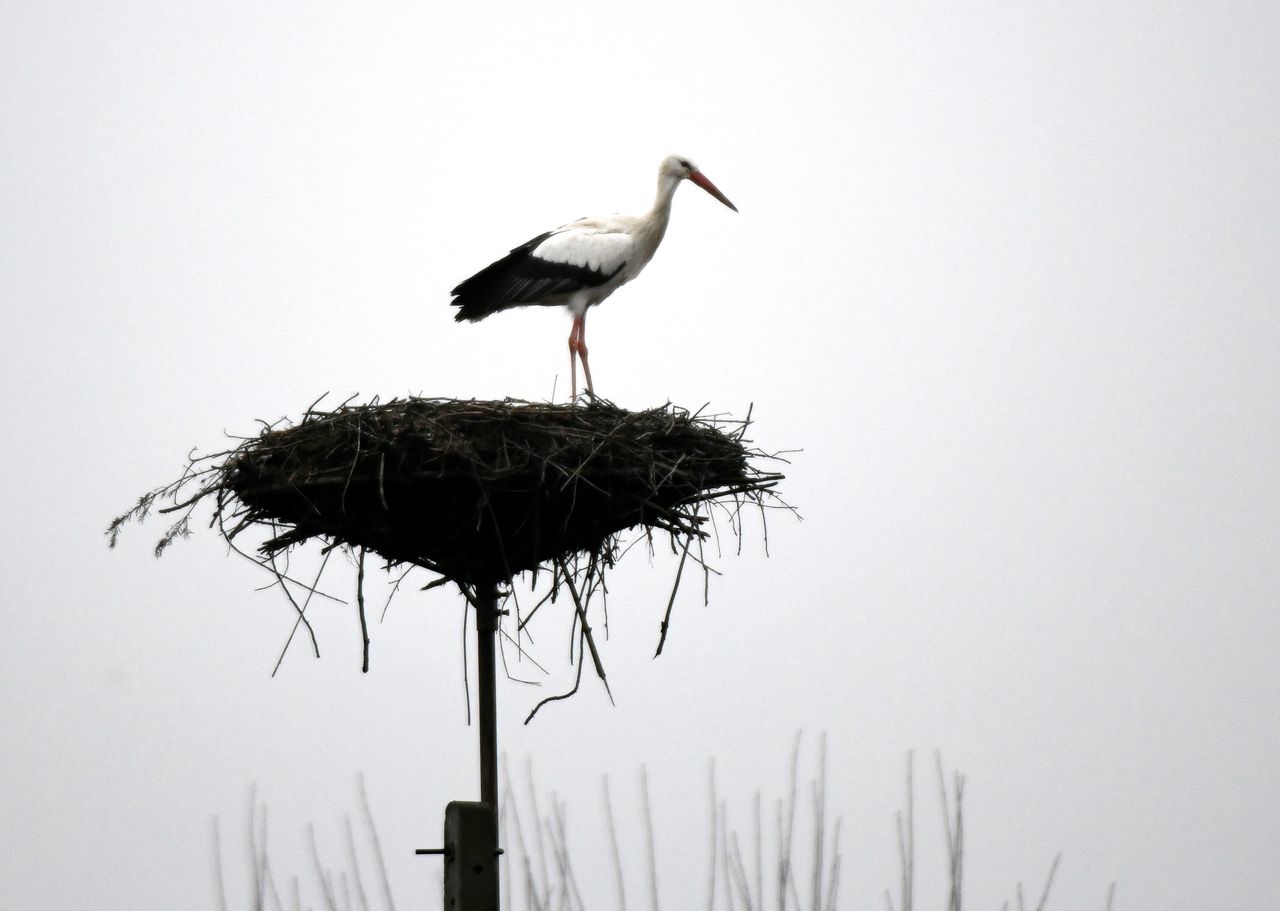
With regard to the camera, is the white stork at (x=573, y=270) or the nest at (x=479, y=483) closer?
the nest at (x=479, y=483)

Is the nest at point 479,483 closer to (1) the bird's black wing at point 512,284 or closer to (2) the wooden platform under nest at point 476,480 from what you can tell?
(2) the wooden platform under nest at point 476,480

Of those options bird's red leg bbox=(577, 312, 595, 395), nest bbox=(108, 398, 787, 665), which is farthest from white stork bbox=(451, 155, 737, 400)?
nest bbox=(108, 398, 787, 665)

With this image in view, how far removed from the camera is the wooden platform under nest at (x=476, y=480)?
221 inches

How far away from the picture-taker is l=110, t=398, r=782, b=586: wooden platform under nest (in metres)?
5.62

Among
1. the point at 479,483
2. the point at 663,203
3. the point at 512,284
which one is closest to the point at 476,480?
the point at 479,483

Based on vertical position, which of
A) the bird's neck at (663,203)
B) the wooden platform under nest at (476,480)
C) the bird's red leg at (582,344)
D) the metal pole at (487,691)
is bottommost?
the metal pole at (487,691)

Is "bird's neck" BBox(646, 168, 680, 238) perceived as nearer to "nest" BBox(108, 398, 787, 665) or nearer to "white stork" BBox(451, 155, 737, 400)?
"white stork" BBox(451, 155, 737, 400)

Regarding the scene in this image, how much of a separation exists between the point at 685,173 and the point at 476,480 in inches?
158

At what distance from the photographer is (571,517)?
19.4 feet

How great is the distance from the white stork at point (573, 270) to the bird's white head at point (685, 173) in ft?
0.95

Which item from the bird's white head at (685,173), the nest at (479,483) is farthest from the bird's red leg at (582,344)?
the nest at (479,483)

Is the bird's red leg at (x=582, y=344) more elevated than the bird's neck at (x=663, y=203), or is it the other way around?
the bird's neck at (x=663, y=203)

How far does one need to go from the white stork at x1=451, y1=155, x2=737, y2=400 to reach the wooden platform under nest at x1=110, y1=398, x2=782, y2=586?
7.46 feet

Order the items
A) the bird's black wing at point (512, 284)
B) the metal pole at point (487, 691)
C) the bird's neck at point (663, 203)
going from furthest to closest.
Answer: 1. the bird's neck at point (663, 203)
2. the bird's black wing at point (512, 284)
3. the metal pole at point (487, 691)
